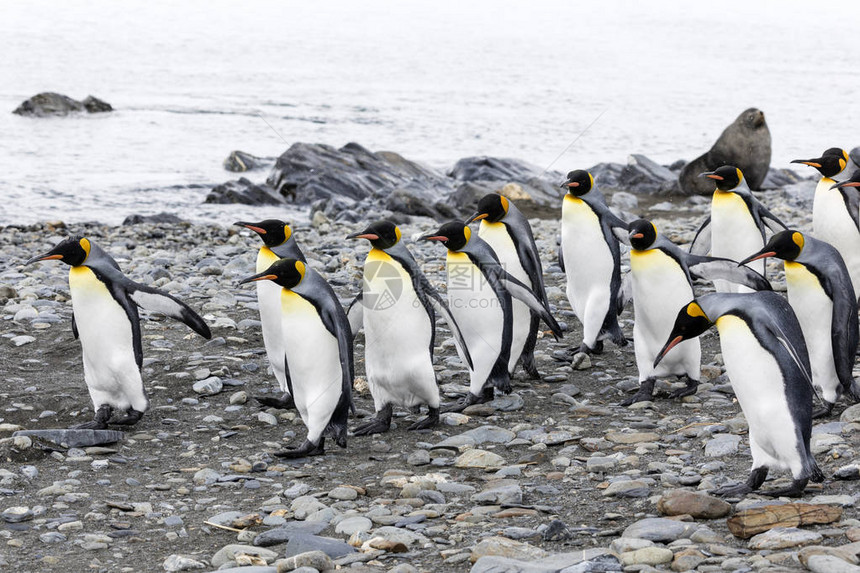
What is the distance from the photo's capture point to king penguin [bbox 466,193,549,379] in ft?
18.7

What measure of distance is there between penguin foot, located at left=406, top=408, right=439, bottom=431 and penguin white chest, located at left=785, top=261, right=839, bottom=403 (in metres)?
1.83

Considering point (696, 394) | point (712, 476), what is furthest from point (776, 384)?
point (696, 394)

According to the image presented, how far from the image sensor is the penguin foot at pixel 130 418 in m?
4.95

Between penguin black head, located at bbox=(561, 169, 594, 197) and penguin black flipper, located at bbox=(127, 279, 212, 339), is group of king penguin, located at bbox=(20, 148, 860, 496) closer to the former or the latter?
penguin black flipper, located at bbox=(127, 279, 212, 339)

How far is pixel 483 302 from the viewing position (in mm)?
5328

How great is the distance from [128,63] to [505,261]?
34.0 metres

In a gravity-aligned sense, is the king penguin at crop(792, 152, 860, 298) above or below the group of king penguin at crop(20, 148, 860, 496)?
above

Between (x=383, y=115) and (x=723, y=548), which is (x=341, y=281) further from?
(x=383, y=115)

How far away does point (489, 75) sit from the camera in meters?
35.6

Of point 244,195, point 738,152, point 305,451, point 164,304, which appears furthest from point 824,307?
point 244,195

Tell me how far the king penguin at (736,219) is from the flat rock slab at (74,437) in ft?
13.3

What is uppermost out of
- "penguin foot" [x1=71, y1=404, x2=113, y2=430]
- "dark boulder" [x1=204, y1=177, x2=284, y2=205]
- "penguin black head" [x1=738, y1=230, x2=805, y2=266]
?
"penguin black head" [x1=738, y1=230, x2=805, y2=266]

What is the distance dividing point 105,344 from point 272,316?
2.94ft

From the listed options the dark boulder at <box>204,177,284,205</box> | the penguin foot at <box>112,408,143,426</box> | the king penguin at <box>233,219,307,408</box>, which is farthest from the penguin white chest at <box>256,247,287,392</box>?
the dark boulder at <box>204,177,284,205</box>
